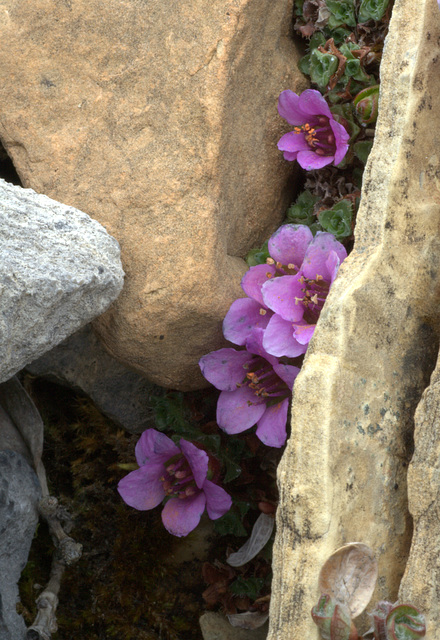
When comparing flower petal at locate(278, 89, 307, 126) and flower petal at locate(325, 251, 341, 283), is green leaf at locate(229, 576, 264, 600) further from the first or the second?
flower petal at locate(278, 89, 307, 126)

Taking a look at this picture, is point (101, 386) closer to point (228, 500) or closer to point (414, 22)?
point (228, 500)

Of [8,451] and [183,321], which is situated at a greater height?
[183,321]

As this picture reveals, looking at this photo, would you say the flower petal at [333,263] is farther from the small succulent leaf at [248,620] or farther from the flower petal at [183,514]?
the small succulent leaf at [248,620]

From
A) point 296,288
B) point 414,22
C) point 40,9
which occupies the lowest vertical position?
point 296,288

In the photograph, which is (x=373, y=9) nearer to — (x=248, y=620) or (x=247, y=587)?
(x=247, y=587)

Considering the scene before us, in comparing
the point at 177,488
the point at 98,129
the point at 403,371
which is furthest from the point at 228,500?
the point at 98,129

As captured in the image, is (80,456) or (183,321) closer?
(183,321)

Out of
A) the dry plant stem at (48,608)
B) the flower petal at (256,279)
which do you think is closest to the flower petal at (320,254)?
the flower petal at (256,279)
